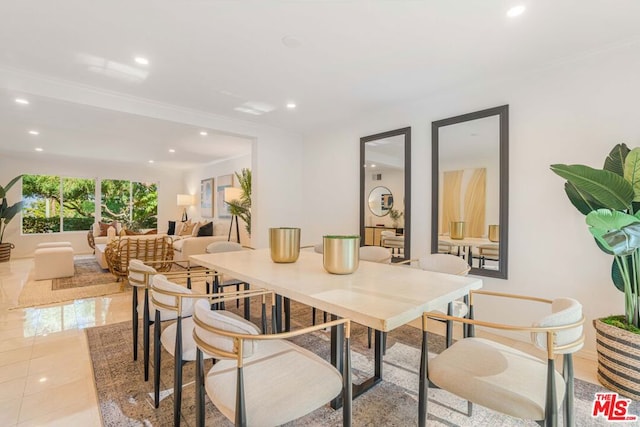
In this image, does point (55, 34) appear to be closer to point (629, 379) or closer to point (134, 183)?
point (629, 379)

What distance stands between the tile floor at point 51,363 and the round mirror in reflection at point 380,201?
2.20m

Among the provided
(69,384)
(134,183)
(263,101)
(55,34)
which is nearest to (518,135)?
(263,101)

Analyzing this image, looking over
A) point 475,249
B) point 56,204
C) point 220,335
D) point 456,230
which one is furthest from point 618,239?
point 56,204

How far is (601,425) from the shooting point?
164cm

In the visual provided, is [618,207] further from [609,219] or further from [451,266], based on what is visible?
[451,266]

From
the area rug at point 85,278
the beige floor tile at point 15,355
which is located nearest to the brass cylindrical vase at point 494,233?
the beige floor tile at point 15,355

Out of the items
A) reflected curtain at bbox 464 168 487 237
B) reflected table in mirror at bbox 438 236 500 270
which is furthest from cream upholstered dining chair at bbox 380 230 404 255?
reflected curtain at bbox 464 168 487 237

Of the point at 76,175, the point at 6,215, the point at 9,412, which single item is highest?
the point at 76,175

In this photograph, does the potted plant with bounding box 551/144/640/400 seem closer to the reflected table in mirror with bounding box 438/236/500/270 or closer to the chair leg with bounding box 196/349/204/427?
the reflected table in mirror with bounding box 438/236/500/270

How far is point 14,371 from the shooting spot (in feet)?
7.09

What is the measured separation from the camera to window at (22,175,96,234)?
734 centimetres

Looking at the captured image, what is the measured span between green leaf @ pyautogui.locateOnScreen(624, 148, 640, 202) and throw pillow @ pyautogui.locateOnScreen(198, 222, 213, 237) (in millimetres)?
6765

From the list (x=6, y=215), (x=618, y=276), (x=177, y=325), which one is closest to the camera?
(x=177, y=325)

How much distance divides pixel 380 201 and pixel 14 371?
362 cm
